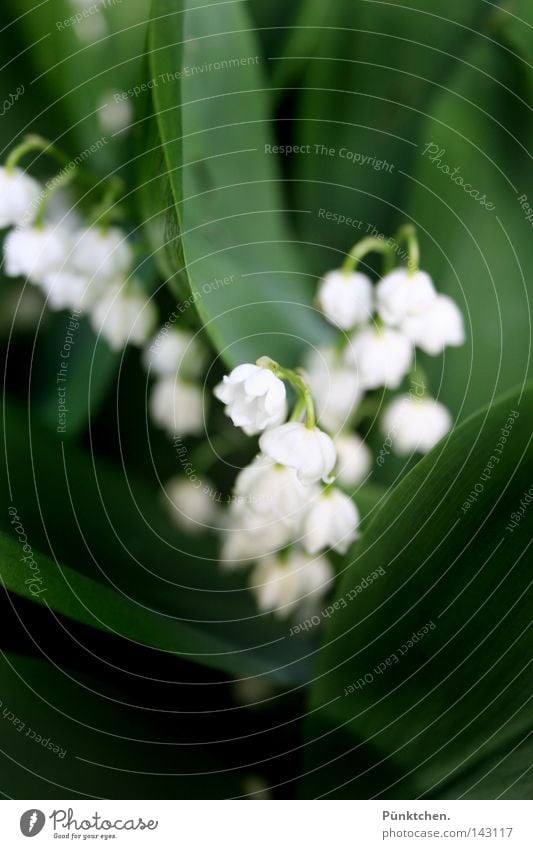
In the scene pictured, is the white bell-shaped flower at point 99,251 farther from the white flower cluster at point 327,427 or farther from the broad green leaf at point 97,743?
the broad green leaf at point 97,743

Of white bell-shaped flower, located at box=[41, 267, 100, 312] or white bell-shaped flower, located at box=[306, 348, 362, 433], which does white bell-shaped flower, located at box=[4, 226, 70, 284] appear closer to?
white bell-shaped flower, located at box=[41, 267, 100, 312]

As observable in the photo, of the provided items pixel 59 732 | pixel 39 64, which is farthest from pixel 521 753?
pixel 39 64

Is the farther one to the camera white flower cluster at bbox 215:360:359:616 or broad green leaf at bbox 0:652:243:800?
broad green leaf at bbox 0:652:243:800

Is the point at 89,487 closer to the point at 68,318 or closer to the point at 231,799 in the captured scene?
the point at 68,318

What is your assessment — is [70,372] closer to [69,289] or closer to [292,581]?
[69,289]

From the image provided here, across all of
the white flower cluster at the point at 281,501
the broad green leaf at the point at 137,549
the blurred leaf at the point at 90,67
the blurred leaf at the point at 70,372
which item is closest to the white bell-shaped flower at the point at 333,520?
the white flower cluster at the point at 281,501
